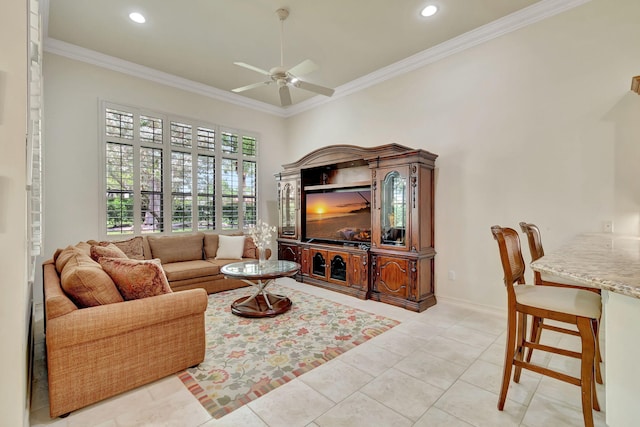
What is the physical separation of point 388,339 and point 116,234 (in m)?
4.07

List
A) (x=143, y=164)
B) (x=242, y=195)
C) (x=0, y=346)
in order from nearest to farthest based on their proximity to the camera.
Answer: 1. (x=0, y=346)
2. (x=143, y=164)
3. (x=242, y=195)

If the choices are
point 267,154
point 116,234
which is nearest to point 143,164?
point 116,234

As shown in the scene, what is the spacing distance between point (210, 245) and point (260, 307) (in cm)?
188

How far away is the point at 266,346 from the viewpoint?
2.71m

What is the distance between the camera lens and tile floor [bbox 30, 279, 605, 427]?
1.77 meters

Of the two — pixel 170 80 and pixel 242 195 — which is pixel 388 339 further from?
pixel 170 80

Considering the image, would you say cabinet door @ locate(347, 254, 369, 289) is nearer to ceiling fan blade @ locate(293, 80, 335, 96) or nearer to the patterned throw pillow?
ceiling fan blade @ locate(293, 80, 335, 96)

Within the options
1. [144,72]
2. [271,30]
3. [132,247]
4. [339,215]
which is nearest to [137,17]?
[144,72]

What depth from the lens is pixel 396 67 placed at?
439 centimetres

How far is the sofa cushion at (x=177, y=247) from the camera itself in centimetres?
444

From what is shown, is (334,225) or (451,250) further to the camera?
(334,225)

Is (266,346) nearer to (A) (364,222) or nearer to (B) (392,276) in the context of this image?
(B) (392,276)

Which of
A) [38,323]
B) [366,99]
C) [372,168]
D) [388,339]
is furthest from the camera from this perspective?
[366,99]

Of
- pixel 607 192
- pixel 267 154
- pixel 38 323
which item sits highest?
pixel 267 154
